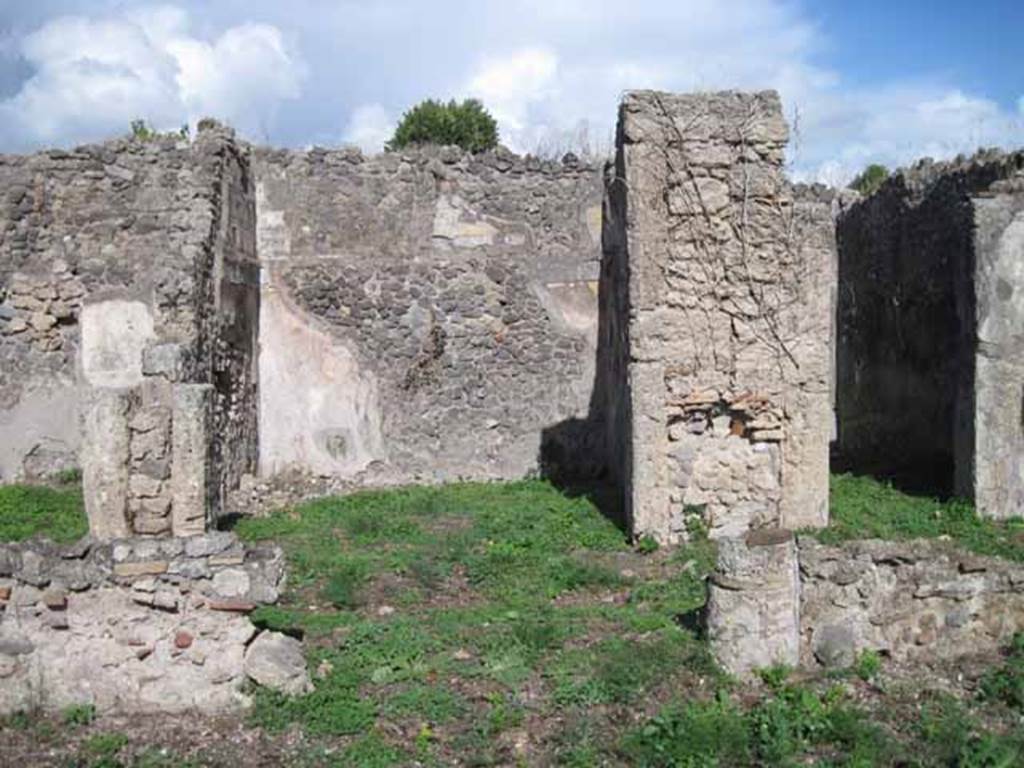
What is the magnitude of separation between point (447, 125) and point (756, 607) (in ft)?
86.3

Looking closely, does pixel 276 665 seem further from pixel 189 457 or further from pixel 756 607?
pixel 189 457

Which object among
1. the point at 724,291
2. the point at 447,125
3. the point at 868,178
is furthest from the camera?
the point at 447,125

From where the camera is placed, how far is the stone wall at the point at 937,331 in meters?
9.27

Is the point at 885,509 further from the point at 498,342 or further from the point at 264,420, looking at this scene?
the point at 264,420

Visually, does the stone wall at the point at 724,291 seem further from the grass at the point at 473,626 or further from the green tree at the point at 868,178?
the green tree at the point at 868,178

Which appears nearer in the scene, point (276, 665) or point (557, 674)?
point (276, 665)

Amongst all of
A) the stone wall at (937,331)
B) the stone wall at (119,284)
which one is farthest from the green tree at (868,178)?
the stone wall at (119,284)

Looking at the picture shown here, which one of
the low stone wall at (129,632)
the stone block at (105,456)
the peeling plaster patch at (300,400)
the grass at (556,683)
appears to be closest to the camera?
the grass at (556,683)

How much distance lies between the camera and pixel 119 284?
12.2 metres

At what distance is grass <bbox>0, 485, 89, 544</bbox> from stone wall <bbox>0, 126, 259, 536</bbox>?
592 mm

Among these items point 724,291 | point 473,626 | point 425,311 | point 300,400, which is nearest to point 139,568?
point 473,626

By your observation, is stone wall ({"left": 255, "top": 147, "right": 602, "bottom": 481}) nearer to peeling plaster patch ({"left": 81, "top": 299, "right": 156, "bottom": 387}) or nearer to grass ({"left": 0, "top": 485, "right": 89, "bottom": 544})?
peeling plaster patch ({"left": 81, "top": 299, "right": 156, "bottom": 387})

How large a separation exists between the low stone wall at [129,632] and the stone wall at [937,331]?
6647 mm

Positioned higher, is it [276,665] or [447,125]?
[447,125]
